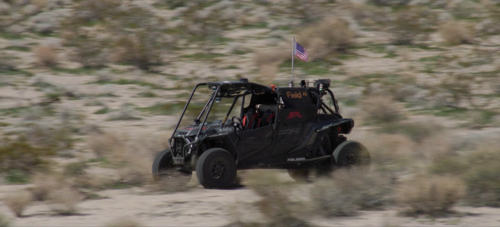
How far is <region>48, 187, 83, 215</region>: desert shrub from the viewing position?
32.3ft

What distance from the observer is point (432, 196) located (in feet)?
31.2

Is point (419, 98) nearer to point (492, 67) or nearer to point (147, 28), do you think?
point (492, 67)

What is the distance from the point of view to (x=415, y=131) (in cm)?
1680

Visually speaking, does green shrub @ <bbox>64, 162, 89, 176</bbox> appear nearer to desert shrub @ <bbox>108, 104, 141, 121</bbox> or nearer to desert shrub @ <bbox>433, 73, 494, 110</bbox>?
desert shrub @ <bbox>108, 104, 141, 121</bbox>

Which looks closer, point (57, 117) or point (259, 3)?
point (57, 117)

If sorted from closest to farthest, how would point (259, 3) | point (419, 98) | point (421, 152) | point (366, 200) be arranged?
point (366, 200)
point (421, 152)
point (419, 98)
point (259, 3)

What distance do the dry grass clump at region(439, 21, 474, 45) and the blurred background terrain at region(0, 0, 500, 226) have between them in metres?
0.08

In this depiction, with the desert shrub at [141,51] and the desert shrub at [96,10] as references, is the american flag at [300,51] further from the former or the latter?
the desert shrub at [96,10]

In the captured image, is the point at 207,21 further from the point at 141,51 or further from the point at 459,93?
the point at 459,93

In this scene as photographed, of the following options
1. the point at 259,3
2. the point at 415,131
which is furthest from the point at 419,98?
the point at 259,3

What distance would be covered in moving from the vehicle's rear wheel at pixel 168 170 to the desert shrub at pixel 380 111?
28.0 ft

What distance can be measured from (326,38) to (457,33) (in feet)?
17.2

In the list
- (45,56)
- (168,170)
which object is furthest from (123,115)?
(168,170)

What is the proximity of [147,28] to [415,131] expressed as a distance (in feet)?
Answer: 47.8
